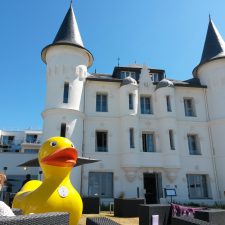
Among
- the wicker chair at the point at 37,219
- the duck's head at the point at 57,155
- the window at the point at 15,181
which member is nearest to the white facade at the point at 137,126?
the window at the point at 15,181

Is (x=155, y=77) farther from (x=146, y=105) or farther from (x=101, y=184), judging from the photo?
(x=101, y=184)

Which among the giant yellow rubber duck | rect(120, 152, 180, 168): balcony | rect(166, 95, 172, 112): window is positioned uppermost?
rect(166, 95, 172, 112): window

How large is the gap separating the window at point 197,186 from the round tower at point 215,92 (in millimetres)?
997

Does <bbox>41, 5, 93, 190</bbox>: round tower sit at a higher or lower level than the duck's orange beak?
higher

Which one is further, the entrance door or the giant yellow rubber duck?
the entrance door

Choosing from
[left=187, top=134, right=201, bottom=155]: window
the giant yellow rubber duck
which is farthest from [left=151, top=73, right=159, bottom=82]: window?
the giant yellow rubber duck

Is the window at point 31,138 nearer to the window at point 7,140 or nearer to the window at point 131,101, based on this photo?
the window at point 7,140

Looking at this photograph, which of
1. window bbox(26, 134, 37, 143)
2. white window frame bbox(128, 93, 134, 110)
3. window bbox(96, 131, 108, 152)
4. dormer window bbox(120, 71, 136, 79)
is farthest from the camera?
window bbox(26, 134, 37, 143)

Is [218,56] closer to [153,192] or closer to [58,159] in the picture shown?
[153,192]

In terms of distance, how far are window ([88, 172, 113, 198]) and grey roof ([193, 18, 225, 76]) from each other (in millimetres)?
13760

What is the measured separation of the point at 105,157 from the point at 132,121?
12.0 ft

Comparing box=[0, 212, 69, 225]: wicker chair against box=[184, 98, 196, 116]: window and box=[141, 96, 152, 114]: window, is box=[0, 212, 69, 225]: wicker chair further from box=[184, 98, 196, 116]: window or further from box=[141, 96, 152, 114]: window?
box=[184, 98, 196, 116]: window

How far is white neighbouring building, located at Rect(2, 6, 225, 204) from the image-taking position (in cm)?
1905

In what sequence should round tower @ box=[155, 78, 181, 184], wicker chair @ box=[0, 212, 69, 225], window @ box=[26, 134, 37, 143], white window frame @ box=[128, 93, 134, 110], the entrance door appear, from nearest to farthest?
wicker chair @ box=[0, 212, 69, 225], round tower @ box=[155, 78, 181, 184], the entrance door, white window frame @ box=[128, 93, 134, 110], window @ box=[26, 134, 37, 143]
